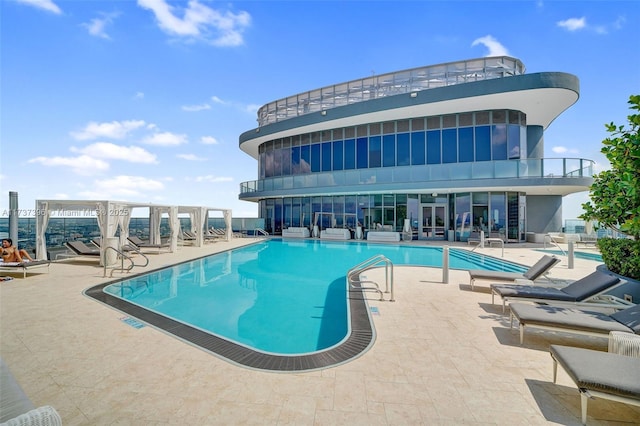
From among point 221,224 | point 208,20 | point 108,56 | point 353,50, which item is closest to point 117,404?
point 208,20

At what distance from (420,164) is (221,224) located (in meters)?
20.2

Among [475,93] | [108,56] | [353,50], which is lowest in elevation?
[108,56]

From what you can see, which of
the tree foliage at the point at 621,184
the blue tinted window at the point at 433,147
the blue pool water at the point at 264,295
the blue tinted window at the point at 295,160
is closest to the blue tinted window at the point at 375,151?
the blue tinted window at the point at 433,147

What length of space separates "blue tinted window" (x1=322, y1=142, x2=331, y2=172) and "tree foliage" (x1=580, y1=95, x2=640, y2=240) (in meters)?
17.4

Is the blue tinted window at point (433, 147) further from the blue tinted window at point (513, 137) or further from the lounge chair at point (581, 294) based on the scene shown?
the lounge chair at point (581, 294)

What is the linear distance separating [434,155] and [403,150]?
2029mm

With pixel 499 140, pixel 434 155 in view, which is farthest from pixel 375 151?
pixel 499 140

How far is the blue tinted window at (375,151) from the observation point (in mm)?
20398

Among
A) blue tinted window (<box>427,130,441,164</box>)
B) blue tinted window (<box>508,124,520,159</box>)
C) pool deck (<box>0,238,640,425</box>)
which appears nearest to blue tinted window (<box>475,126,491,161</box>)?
blue tinted window (<box>508,124,520,159</box>)

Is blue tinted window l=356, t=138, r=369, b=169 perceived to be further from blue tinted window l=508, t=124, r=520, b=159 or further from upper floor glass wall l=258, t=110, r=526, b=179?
blue tinted window l=508, t=124, r=520, b=159

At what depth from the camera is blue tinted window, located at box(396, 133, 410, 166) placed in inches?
771

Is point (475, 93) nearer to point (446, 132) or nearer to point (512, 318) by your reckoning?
point (446, 132)

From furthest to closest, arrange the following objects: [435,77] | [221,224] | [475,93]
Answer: [221,224] → [435,77] → [475,93]

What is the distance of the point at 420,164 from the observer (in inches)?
753
